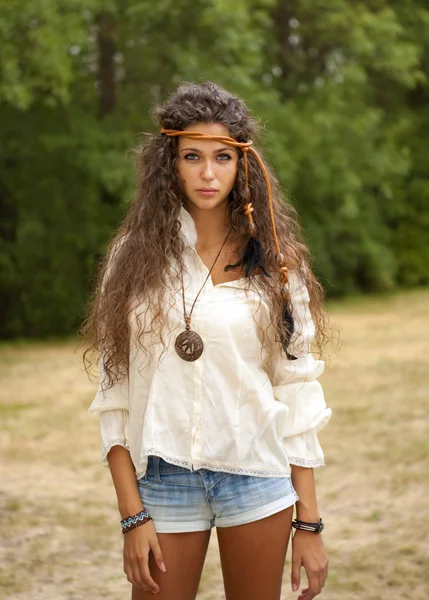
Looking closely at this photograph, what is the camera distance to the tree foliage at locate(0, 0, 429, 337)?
41.4 ft

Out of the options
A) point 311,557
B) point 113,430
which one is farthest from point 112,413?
point 311,557

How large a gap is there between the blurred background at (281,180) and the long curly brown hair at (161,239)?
1135mm

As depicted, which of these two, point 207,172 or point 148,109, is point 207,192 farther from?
point 148,109

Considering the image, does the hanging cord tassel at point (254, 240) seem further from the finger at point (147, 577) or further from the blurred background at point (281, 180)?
the blurred background at point (281, 180)

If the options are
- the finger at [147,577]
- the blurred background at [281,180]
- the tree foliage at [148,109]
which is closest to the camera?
the finger at [147,577]

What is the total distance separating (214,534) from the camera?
5145 mm

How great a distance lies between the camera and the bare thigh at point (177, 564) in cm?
209

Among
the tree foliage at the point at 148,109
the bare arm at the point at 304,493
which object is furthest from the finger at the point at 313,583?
the tree foliage at the point at 148,109

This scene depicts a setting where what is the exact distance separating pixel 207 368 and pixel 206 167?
1.53 feet

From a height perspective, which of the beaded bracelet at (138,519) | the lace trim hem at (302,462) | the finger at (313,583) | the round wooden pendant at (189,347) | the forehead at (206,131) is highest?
the forehead at (206,131)

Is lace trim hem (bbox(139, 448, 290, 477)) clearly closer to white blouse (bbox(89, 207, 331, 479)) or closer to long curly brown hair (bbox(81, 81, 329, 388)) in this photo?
white blouse (bbox(89, 207, 331, 479))

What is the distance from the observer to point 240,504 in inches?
82.7

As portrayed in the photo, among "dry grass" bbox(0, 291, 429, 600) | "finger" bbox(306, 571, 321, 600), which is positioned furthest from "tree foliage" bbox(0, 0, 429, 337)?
"finger" bbox(306, 571, 321, 600)

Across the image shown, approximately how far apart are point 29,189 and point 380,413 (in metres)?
8.00
